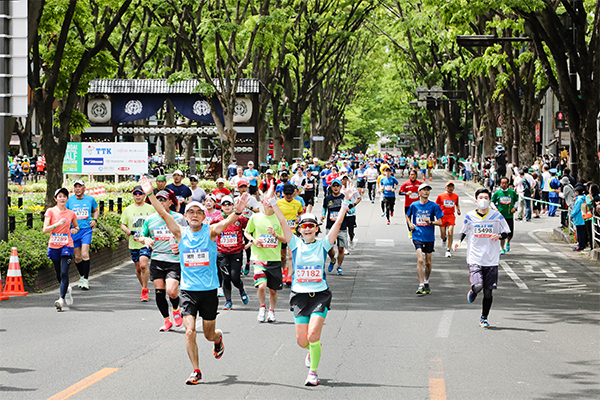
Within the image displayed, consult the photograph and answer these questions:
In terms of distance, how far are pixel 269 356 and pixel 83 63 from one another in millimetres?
12408

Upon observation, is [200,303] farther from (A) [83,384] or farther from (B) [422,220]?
(B) [422,220]

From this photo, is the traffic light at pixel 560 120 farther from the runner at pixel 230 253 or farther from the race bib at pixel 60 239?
the race bib at pixel 60 239

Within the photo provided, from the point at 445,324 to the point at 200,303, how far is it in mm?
4252

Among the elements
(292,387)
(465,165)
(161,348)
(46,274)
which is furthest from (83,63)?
(465,165)

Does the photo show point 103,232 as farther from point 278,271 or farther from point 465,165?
point 465,165

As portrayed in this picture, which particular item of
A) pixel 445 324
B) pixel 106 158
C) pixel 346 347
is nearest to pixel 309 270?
pixel 346 347

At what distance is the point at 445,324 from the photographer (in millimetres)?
11133

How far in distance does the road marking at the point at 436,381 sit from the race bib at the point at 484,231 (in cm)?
279

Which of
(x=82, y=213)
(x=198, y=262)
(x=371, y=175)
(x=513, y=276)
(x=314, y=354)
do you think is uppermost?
(x=371, y=175)

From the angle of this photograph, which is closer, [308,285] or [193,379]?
[193,379]

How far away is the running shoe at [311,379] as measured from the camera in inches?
301

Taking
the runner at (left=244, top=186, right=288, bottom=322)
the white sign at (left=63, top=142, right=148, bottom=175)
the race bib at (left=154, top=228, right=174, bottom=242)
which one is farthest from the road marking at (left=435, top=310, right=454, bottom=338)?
the white sign at (left=63, top=142, right=148, bottom=175)

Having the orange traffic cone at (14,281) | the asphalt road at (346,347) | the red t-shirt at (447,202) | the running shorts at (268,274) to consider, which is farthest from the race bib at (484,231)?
the red t-shirt at (447,202)

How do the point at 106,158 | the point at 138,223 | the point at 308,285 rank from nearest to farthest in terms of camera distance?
the point at 308,285 < the point at 138,223 < the point at 106,158
